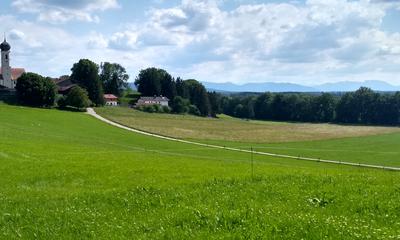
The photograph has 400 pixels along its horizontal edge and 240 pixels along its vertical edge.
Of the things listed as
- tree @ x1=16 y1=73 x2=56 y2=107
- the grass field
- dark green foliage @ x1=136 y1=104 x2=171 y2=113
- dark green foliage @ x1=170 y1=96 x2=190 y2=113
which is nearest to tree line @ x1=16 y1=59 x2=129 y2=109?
Result: tree @ x1=16 y1=73 x2=56 y2=107

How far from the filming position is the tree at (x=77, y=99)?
129500 mm

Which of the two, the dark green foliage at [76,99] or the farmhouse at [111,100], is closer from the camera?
the dark green foliage at [76,99]

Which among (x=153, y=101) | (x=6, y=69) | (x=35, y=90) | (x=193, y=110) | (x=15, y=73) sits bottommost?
(x=193, y=110)

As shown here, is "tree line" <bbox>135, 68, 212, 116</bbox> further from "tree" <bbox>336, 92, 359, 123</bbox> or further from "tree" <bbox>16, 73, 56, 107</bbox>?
"tree" <bbox>16, 73, 56, 107</bbox>

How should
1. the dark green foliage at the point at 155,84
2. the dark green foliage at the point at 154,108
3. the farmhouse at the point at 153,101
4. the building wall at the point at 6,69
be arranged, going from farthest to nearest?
the dark green foliage at the point at 155,84, the farmhouse at the point at 153,101, the building wall at the point at 6,69, the dark green foliage at the point at 154,108

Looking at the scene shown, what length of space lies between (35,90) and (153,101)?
188 ft

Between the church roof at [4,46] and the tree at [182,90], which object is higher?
the church roof at [4,46]

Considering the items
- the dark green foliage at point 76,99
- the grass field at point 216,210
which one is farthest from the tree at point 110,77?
the grass field at point 216,210

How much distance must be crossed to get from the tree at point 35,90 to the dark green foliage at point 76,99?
3.57 metres

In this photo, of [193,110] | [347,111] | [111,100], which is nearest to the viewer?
[111,100]

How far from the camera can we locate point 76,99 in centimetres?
12938

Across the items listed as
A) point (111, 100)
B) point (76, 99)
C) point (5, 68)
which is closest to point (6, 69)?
point (5, 68)

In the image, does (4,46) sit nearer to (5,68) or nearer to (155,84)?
(5,68)

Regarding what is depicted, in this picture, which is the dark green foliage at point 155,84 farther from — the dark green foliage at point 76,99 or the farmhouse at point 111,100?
the dark green foliage at point 76,99
